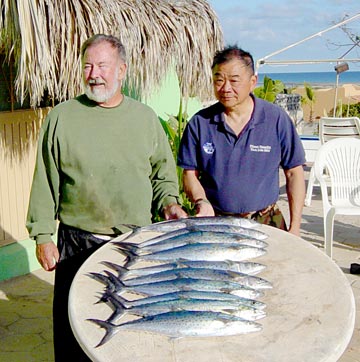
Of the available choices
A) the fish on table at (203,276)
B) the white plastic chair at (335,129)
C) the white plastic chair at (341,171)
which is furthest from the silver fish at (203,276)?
the white plastic chair at (335,129)

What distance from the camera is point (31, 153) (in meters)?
5.80

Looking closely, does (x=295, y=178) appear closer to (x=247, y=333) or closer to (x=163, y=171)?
(x=163, y=171)

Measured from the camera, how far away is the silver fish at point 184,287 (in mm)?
2230

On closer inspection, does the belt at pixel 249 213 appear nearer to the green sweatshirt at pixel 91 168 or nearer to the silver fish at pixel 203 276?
the green sweatshirt at pixel 91 168

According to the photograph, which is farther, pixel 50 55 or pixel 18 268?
pixel 18 268

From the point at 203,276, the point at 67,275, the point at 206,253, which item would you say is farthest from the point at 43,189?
the point at 203,276

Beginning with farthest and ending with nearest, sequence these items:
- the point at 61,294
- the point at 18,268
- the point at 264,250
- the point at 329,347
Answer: the point at 18,268
the point at 61,294
the point at 264,250
the point at 329,347

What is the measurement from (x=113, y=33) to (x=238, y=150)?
2507 mm

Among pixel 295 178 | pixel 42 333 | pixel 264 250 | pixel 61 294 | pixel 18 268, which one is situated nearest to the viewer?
pixel 264 250

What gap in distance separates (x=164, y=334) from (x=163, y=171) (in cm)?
160

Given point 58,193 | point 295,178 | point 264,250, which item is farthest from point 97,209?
point 295,178

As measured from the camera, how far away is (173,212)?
328 cm

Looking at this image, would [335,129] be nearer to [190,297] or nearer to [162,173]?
[162,173]

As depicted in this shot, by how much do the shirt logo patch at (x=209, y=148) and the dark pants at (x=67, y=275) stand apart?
0.86 m
